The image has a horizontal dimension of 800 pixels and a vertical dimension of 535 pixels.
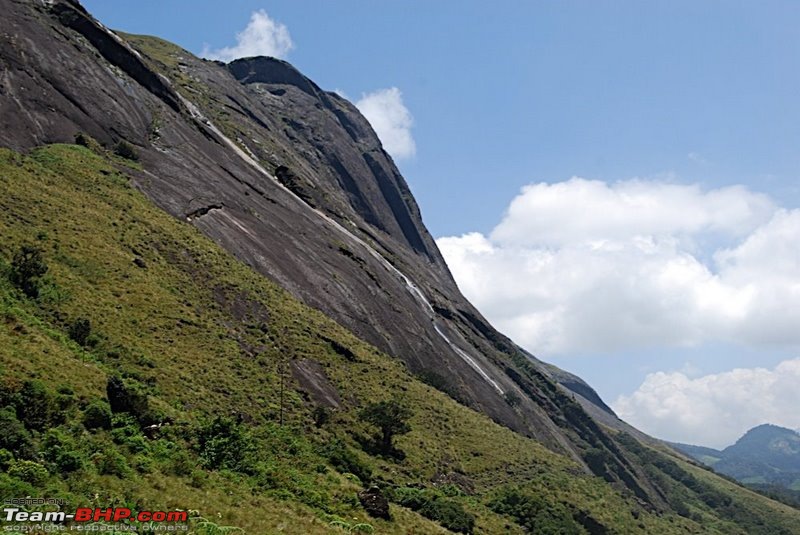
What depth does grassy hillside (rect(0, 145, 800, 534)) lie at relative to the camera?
21625 millimetres

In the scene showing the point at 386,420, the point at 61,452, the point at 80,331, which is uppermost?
the point at 80,331

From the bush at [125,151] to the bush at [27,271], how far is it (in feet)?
101

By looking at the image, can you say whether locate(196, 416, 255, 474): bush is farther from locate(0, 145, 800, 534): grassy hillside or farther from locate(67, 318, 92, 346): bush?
locate(67, 318, 92, 346): bush

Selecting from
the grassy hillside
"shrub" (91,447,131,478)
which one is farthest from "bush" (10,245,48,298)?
"shrub" (91,447,131,478)

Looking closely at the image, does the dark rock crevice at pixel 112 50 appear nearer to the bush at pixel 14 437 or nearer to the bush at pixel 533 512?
the bush at pixel 533 512

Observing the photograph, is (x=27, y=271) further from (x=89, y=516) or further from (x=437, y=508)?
(x=437, y=508)

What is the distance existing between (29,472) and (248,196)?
58.3 meters

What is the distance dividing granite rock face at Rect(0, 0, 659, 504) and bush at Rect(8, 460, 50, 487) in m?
41.7

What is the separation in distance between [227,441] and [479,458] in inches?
1183

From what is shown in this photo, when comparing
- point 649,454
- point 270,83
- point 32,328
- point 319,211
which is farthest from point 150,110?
point 649,454

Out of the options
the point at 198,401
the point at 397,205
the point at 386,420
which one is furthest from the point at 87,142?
the point at 397,205

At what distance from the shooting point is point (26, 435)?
63.1ft

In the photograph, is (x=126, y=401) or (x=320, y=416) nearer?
(x=126, y=401)

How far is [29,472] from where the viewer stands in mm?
17594
